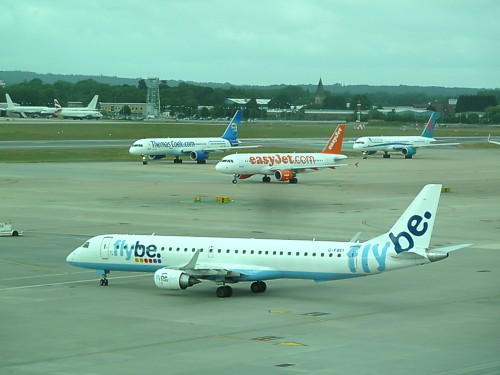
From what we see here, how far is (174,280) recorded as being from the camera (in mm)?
48500

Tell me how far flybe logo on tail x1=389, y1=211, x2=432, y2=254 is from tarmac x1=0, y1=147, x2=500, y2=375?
2.89 metres

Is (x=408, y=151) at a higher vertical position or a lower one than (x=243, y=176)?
lower

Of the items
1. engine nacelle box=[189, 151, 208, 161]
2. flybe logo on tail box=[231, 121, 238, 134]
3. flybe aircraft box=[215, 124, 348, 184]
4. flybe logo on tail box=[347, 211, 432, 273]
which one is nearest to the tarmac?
flybe logo on tail box=[347, 211, 432, 273]

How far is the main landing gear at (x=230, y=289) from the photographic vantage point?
48969 millimetres

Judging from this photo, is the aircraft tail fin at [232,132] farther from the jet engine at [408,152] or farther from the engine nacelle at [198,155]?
the jet engine at [408,152]

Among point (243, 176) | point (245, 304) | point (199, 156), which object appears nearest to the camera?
point (245, 304)

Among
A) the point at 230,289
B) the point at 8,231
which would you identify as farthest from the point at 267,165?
the point at 230,289

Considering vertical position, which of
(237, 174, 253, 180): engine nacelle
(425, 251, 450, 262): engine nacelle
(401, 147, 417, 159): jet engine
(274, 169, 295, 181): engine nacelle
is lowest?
(401, 147, 417, 159): jet engine

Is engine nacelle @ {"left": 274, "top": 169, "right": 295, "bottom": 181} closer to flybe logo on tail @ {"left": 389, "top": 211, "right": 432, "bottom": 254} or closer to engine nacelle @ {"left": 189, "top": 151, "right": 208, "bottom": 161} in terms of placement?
engine nacelle @ {"left": 189, "top": 151, "right": 208, "bottom": 161}

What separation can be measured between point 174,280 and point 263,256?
175 inches

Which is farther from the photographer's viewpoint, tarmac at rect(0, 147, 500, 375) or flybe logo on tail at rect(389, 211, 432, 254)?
flybe logo on tail at rect(389, 211, 432, 254)

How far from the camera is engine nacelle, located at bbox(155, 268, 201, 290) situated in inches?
1906

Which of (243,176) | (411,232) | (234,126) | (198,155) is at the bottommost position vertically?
(198,155)

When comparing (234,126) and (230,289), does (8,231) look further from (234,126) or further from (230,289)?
(234,126)
